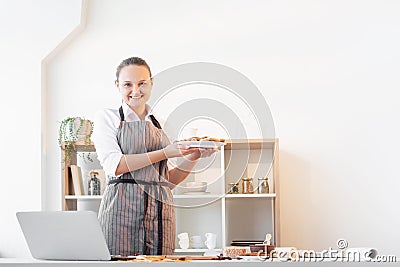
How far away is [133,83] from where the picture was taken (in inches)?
127

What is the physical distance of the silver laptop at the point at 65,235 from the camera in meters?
1.99

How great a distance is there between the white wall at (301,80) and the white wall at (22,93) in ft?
0.08

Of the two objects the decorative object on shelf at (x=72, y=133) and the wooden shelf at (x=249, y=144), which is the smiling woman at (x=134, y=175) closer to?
the wooden shelf at (x=249, y=144)

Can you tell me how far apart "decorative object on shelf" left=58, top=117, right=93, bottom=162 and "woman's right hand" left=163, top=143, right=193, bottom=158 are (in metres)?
1.86

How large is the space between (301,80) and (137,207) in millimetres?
2222

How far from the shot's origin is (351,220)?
489cm

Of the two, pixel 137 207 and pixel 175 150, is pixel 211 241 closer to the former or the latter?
pixel 137 207

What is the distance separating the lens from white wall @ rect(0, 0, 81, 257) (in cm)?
496

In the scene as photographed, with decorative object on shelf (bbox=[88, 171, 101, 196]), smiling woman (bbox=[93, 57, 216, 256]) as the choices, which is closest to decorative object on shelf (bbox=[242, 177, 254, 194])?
decorative object on shelf (bbox=[88, 171, 101, 196])

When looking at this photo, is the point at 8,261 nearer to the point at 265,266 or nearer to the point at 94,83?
the point at 265,266

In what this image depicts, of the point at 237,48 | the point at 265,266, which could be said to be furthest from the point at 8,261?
the point at 237,48

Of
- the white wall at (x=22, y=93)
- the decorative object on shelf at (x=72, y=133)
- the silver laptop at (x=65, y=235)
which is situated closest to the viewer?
the silver laptop at (x=65, y=235)

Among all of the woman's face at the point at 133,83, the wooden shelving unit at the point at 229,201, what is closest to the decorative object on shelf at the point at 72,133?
the wooden shelving unit at the point at 229,201

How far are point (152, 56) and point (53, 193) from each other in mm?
1164
